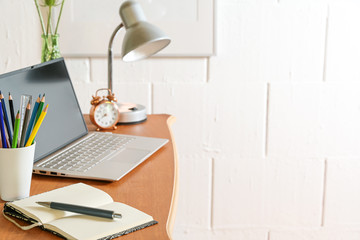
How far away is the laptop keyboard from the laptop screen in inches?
1.3

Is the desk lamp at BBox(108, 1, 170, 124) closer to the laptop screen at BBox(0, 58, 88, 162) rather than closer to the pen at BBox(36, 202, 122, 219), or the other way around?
the laptop screen at BBox(0, 58, 88, 162)

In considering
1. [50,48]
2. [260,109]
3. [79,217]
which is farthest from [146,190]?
[260,109]

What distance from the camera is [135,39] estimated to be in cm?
130

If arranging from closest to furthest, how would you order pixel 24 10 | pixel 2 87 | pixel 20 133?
pixel 20 133
pixel 2 87
pixel 24 10

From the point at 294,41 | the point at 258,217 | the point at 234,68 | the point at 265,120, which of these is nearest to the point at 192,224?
the point at 258,217

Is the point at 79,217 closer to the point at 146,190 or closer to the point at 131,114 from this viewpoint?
the point at 146,190

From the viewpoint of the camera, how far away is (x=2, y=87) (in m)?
0.98

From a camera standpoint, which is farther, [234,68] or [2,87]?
[234,68]

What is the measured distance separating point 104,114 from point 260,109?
2.46ft

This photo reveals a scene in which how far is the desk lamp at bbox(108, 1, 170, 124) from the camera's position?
4.24 feet

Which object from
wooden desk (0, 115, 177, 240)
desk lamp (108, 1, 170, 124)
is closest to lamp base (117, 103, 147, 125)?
desk lamp (108, 1, 170, 124)

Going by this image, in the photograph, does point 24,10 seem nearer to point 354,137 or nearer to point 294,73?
point 294,73

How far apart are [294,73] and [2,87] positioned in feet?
3.96

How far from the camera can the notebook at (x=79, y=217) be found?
712mm
